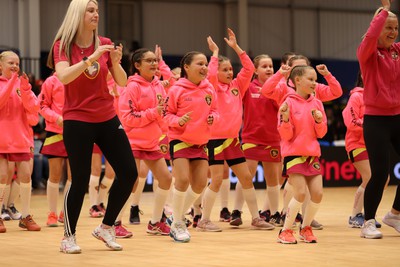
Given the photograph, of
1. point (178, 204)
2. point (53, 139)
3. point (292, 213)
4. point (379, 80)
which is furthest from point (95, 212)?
point (379, 80)

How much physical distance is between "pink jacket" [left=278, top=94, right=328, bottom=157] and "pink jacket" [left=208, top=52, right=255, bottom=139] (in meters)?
1.31

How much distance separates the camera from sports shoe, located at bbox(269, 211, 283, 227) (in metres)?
9.59

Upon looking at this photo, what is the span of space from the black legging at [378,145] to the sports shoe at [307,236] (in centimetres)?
61

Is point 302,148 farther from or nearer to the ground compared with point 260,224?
farther from the ground

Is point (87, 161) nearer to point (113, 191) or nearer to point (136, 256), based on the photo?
point (113, 191)

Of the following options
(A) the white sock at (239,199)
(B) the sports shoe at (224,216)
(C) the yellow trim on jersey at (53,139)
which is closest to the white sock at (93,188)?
(C) the yellow trim on jersey at (53,139)

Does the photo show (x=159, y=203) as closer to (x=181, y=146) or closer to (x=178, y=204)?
(x=178, y=204)

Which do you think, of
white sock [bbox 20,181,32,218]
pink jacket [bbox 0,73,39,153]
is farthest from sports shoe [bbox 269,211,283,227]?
pink jacket [bbox 0,73,39,153]

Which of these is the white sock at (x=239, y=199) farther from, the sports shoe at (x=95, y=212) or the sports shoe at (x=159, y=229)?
the sports shoe at (x=95, y=212)

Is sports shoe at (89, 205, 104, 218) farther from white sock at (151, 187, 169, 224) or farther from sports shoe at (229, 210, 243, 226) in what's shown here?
white sock at (151, 187, 169, 224)

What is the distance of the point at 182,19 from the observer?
24234mm

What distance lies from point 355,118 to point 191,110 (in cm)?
208

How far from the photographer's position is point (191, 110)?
8.15 metres

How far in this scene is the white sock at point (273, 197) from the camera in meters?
9.56
